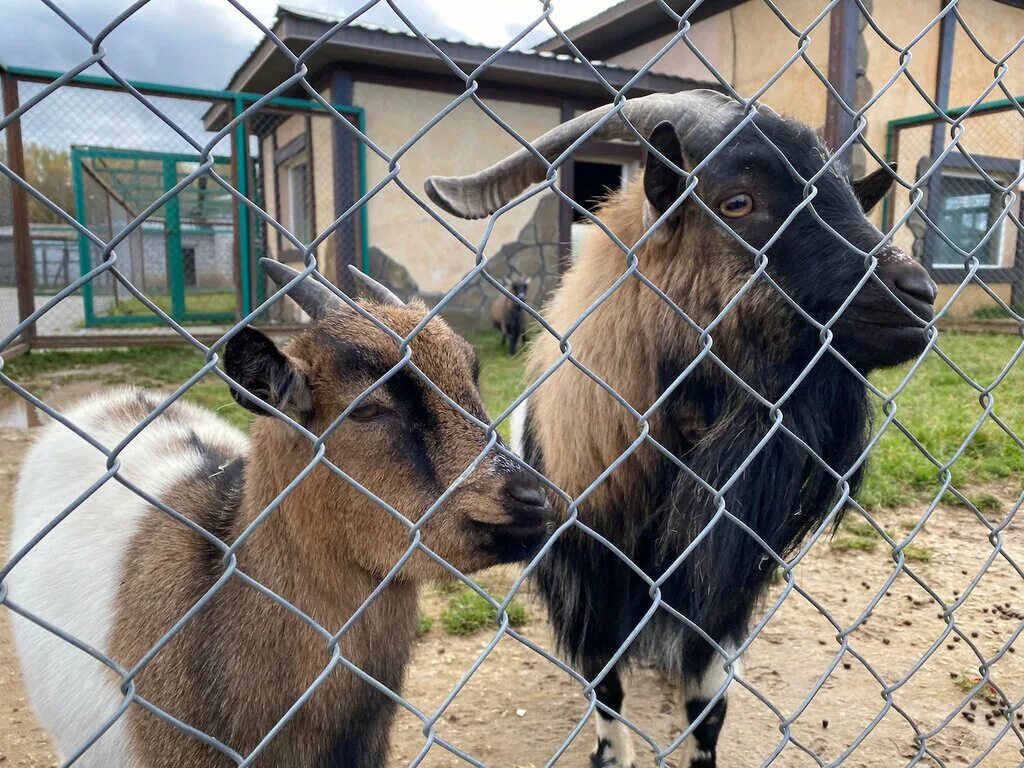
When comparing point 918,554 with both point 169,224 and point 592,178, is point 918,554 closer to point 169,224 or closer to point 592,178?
point 169,224

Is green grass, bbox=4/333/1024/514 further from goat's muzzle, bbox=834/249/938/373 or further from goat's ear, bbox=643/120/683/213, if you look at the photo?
goat's ear, bbox=643/120/683/213

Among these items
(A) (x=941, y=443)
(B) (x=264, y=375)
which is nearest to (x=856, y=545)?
(A) (x=941, y=443)

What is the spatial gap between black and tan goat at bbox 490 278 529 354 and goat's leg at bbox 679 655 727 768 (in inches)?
296

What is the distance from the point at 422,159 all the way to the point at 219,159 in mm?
2436

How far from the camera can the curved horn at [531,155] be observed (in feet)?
6.48

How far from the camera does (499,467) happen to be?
149 centimetres

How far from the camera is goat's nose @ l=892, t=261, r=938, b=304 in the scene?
166 cm

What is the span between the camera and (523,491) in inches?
57.7

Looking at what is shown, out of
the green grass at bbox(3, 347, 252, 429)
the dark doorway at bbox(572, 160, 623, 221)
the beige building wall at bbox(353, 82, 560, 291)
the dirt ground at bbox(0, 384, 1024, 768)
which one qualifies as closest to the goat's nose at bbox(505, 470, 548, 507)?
the dirt ground at bbox(0, 384, 1024, 768)

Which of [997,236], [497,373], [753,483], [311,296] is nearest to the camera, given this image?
[311,296]

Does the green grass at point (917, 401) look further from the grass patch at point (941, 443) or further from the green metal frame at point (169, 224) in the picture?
the green metal frame at point (169, 224)

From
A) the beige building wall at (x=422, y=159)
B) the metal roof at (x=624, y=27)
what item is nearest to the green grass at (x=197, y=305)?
the beige building wall at (x=422, y=159)

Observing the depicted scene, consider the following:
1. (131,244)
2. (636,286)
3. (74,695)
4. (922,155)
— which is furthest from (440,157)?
(74,695)

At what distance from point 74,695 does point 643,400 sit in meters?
1.55
